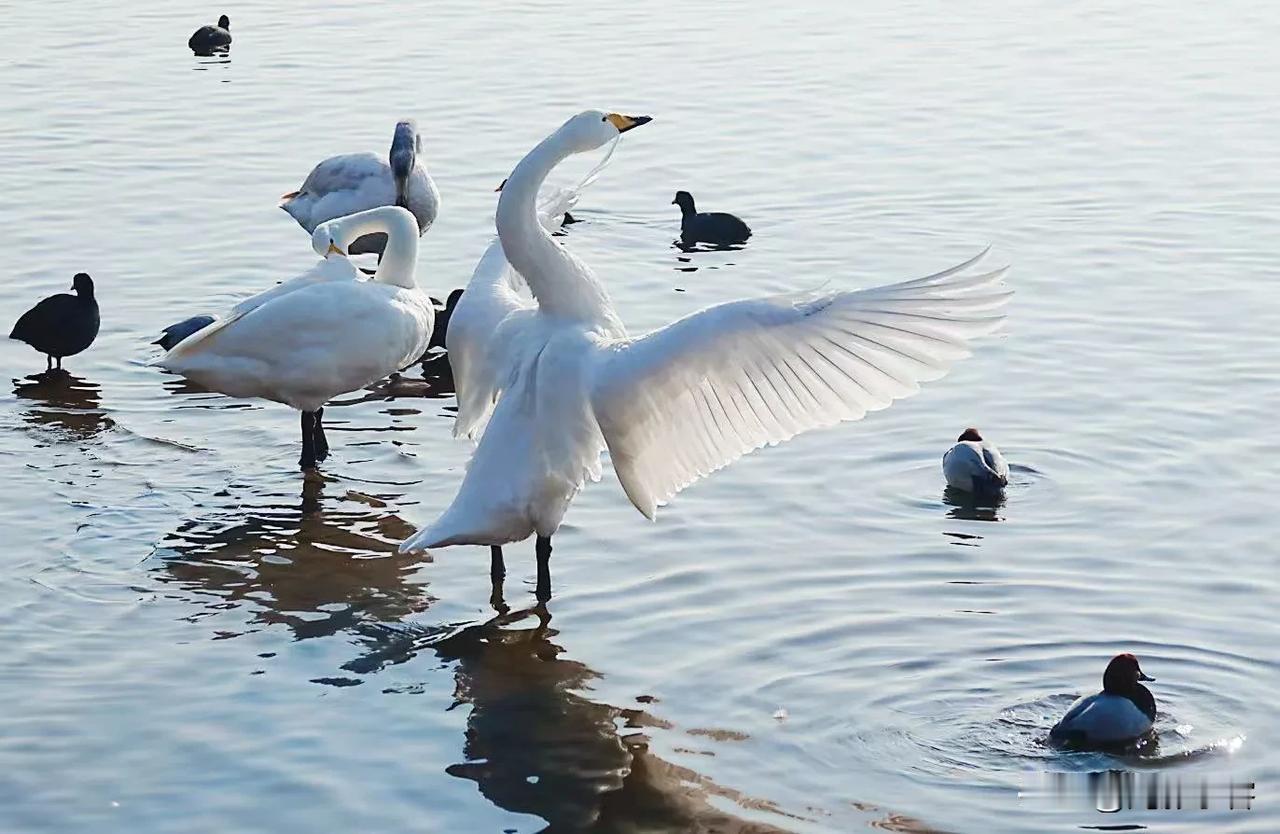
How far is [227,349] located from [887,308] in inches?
176

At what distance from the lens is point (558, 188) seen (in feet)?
33.1

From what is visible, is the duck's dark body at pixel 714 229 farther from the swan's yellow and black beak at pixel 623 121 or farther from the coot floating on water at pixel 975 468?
the swan's yellow and black beak at pixel 623 121

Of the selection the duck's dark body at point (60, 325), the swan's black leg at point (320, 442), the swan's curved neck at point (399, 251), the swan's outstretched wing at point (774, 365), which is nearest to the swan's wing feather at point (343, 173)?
the swan's curved neck at point (399, 251)

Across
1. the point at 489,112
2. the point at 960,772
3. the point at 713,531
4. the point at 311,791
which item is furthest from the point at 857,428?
the point at 489,112

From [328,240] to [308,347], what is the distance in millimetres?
1846

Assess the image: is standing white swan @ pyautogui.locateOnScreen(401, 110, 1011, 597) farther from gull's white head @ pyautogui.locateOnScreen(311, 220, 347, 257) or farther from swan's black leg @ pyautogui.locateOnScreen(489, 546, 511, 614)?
gull's white head @ pyautogui.locateOnScreen(311, 220, 347, 257)

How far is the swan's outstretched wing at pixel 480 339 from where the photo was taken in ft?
28.1

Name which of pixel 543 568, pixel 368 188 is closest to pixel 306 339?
pixel 543 568

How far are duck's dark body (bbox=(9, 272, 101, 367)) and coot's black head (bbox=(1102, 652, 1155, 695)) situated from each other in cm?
715

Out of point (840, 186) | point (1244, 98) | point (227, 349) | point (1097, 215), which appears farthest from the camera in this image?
point (1244, 98)

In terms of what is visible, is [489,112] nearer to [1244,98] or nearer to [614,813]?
[1244,98]

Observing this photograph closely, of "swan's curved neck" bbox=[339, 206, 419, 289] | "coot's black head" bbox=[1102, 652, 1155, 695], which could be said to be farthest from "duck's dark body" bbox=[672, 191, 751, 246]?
"coot's black head" bbox=[1102, 652, 1155, 695]

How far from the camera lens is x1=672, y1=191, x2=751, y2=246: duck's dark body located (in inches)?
574

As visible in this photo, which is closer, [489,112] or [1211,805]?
[1211,805]
